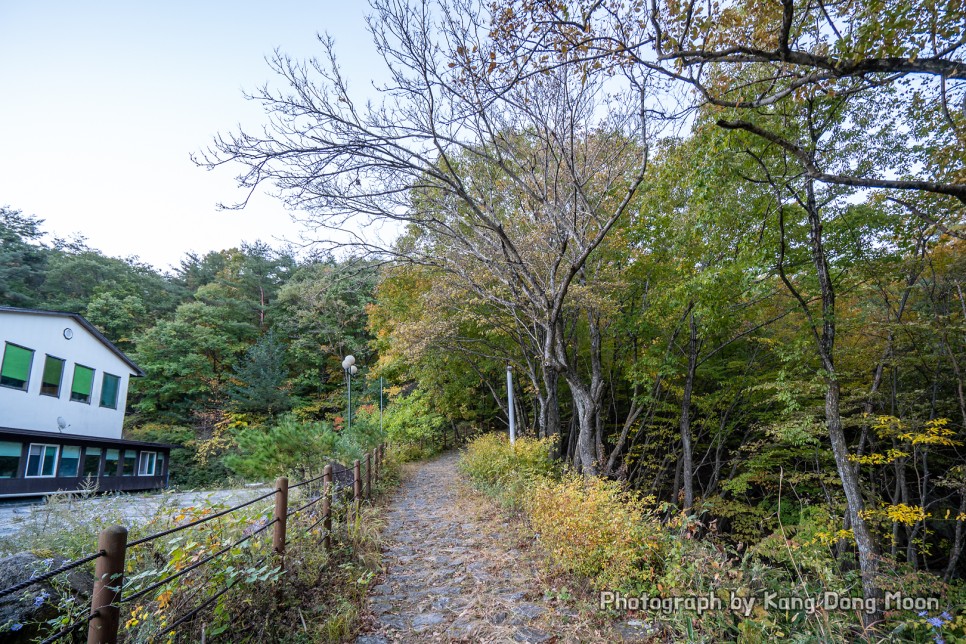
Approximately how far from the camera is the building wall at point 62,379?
43.9ft

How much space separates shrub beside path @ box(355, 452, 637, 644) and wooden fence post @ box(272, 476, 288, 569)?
97 cm

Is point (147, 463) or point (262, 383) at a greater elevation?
point (262, 383)

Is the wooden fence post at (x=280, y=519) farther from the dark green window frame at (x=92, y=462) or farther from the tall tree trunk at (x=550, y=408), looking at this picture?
the dark green window frame at (x=92, y=462)

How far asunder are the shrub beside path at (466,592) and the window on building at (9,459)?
12.7 m

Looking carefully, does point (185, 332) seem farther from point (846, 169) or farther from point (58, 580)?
point (846, 169)

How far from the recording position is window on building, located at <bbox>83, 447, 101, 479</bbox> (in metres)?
15.0

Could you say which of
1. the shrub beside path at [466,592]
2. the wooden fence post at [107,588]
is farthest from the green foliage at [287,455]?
the wooden fence post at [107,588]

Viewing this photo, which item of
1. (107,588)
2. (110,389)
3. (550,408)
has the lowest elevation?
(107,588)

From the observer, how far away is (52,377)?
49.3 feet

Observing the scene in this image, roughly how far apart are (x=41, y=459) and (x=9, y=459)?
974 millimetres

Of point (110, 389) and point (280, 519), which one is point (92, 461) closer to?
point (110, 389)

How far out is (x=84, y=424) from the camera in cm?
1633

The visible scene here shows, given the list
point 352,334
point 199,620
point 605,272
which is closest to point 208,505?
point 199,620

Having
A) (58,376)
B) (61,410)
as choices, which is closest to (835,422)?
(61,410)
